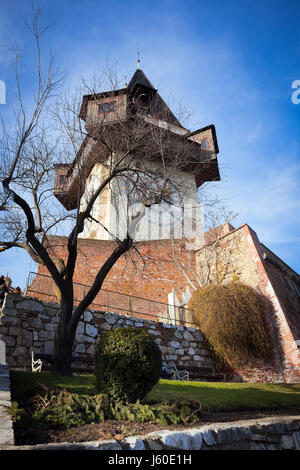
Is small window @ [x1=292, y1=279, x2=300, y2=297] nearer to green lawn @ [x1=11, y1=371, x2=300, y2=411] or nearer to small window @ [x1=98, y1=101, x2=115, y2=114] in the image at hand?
green lawn @ [x1=11, y1=371, x2=300, y2=411]

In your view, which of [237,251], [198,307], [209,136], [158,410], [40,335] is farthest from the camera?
[209,136]

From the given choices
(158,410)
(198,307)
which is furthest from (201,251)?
(158,410)

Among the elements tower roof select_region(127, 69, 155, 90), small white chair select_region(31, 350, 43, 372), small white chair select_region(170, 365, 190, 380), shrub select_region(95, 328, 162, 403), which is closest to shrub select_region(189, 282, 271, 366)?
small white chair select_region(170, 365, 190, 380)

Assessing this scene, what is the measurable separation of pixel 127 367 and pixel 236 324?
761 cm

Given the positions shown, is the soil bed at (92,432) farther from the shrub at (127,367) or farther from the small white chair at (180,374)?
the small white chair at (180,374)

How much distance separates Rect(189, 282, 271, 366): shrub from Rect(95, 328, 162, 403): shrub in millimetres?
7168

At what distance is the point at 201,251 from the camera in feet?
55.7

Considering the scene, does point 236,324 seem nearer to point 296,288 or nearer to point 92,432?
point 296,288

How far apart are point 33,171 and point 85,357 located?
500cm

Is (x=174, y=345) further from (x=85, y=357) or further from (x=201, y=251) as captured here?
(x=201, y=251)

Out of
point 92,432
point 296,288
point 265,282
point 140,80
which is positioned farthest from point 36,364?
point 140,80

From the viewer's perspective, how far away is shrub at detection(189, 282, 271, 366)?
11828 millimetres

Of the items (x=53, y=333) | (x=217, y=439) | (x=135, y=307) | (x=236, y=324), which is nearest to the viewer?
(x=217, y=439)

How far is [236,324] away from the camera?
1191 cm
